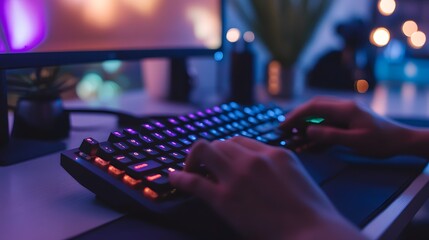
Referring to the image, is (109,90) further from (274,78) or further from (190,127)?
(190,127)

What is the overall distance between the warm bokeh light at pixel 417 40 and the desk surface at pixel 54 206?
37.3 inches

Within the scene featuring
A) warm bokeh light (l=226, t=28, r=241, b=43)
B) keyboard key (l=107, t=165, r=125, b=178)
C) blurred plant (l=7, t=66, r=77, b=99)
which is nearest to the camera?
keyboard key (l=107, t=165, r=125, b=178)

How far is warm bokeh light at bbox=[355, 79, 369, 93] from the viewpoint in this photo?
4.81 feet

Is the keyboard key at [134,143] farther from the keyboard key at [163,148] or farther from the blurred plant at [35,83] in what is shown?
the blurred plant at [35,83]

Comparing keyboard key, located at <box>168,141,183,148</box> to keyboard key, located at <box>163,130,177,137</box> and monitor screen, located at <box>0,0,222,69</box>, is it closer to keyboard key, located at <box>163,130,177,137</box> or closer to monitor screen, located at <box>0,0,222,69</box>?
keyboard key, located at <box>163,130,177,137</box>

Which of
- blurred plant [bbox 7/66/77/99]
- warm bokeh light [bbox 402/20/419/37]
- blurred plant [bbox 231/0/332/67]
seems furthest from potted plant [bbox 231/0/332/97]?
blurred plant [bbox 7/66/77/99]

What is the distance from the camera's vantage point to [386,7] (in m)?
1.58

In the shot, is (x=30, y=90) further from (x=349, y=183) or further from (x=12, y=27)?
(x=349, y=183)

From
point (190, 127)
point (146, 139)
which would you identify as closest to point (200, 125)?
point (190, 127)

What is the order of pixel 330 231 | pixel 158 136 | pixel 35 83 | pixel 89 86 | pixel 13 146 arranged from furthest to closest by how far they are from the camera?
1. pixel 89 86
2. pixel 35 83
3. pixel 13 146
4. pixel 158 136
5. pixel 330 231

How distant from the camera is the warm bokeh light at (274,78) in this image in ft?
4.51

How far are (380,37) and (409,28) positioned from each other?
0.09 m

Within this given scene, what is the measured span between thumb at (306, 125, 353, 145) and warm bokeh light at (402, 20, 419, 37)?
3.04 ft

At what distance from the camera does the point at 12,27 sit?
701mm
